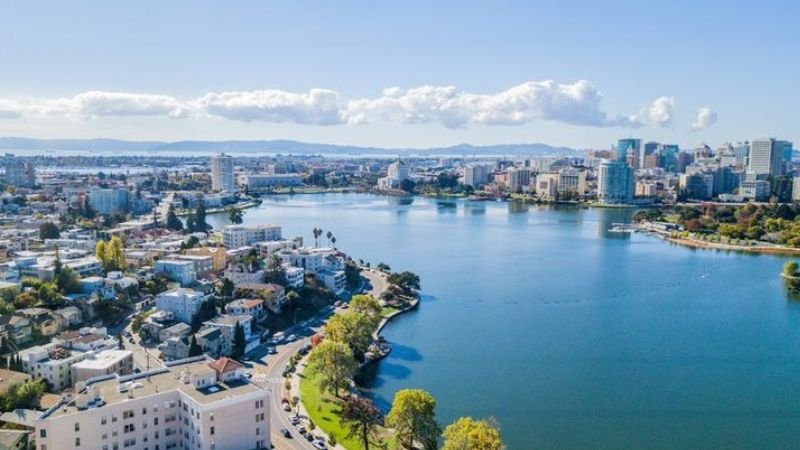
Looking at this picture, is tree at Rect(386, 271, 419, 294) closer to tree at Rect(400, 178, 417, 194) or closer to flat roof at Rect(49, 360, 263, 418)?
flat roof at Rect(49, 360, 263, 418)

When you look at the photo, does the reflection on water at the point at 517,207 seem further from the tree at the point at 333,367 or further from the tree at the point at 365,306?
the tree at the point at 333,367

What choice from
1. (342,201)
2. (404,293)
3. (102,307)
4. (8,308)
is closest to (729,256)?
(404,293)

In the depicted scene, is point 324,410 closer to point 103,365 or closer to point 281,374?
point 281,374

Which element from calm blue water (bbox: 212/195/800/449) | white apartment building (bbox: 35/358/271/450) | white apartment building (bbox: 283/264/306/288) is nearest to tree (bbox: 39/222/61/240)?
calm blue water (bbox: 212/195/800/449)

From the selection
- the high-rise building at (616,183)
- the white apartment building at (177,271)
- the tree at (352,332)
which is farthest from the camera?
the high-rise building at (616,183)

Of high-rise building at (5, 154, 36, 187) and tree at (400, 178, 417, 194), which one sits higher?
high-rise building at (5, 154, 36, 187)

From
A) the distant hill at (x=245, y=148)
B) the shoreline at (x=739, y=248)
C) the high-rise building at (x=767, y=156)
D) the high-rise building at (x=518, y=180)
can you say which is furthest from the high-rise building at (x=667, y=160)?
the distant hill at (x=245, y=148)

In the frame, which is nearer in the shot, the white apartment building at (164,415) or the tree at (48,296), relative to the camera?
the white apartment building at (164,415)
